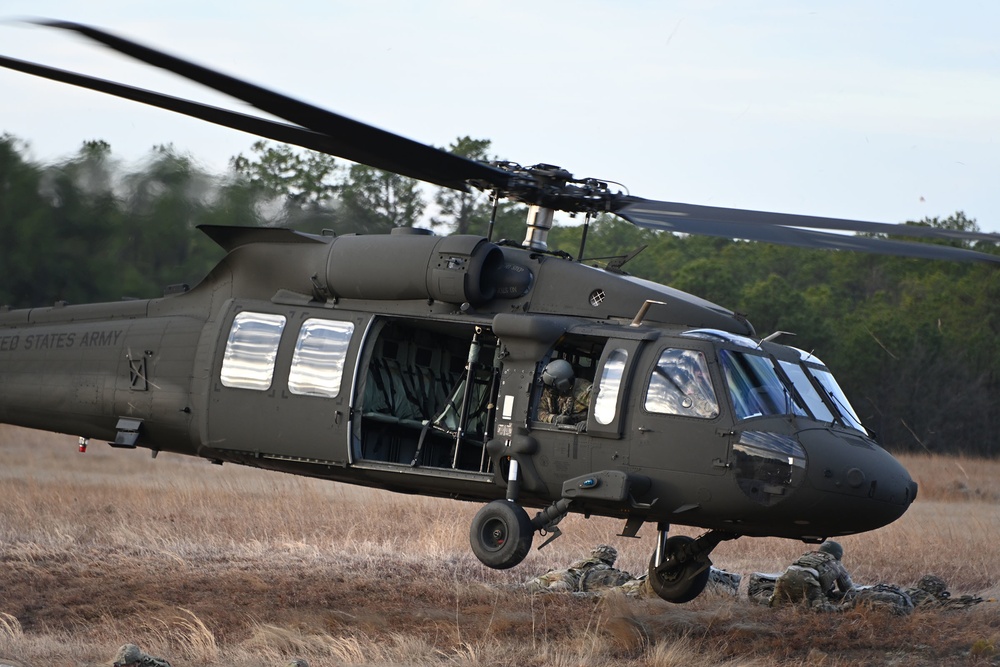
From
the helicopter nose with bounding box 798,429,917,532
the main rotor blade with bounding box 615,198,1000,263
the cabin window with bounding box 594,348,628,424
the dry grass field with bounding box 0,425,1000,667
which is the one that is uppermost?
the main rotor blade with bounding box 615,198,1000,263

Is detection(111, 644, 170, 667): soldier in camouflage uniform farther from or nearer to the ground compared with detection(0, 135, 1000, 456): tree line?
nearer to the ground

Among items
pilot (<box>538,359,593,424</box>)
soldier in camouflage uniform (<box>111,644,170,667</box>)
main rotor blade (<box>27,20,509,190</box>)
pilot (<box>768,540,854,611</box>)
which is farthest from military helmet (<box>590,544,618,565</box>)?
soldier in camouflage uniform (<box>111,644,170,667</box>)

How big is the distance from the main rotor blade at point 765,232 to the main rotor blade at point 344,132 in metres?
1.35

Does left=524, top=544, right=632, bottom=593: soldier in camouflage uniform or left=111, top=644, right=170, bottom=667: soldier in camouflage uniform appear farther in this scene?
left=524, top=544, right=632, bottom=593: soldier in camouflage uniform

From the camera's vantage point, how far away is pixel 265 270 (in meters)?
10.7

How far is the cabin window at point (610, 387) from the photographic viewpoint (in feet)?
29.0

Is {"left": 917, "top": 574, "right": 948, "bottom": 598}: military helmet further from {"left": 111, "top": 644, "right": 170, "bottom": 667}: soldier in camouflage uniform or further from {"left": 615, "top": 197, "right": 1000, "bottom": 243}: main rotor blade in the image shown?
{"left": 111, "top": 644, "right": 170, "bottom": 667}: soldier in camouflage uniform

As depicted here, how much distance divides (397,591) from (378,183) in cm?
914

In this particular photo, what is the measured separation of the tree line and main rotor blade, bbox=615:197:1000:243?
0.95 metres

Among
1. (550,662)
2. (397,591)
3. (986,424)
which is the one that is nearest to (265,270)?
(397,591)

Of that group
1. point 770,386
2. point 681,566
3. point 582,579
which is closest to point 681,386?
point 770,386

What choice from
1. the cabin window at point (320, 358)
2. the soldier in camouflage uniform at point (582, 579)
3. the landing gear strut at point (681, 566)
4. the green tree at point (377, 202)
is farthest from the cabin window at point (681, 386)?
the green tree at point (377, 202)

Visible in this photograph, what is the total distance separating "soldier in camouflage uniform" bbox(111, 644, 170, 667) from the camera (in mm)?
8117

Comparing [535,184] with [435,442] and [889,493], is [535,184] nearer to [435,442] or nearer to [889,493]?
[435,442]
